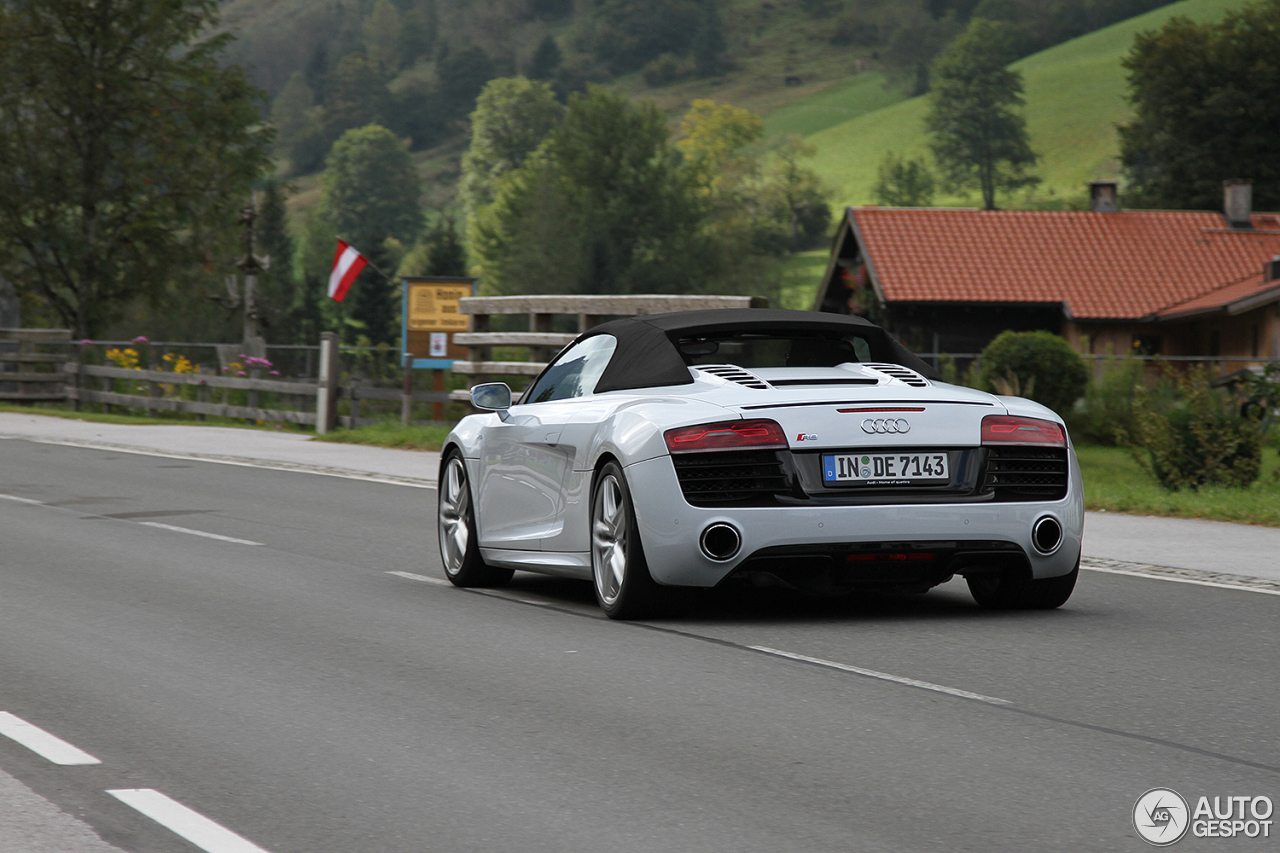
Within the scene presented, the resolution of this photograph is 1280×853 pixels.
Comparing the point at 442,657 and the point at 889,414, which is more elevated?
the point at 889,414

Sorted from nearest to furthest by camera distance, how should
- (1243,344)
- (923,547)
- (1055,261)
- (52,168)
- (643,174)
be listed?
1. (923,547)
2. (52,168)
3. (1243,344)
4. (1055,261)
5. (643,174)

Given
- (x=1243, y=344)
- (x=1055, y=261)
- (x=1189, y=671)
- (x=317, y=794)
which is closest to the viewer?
(x=317, y=794)

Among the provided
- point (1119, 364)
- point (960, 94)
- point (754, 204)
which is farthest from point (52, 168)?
point (960, 94)

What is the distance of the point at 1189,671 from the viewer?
22.6 feet

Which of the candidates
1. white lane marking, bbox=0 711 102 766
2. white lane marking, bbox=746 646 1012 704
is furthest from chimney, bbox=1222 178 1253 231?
white lane marking, bbox=0 711 102 766

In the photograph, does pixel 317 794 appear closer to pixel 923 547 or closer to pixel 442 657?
pixel 442 657

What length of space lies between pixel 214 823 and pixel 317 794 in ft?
1.24

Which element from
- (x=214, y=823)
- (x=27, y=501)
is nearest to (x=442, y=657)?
(x=214, y=823)

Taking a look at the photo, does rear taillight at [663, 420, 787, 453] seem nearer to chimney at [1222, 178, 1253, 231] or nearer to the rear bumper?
the rear bumper

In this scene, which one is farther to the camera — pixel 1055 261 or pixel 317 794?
pixel 1055 261

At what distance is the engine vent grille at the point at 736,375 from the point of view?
26.1 feet

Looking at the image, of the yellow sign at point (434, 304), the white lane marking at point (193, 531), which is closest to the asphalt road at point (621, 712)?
the white lane marking at point (193, 531)

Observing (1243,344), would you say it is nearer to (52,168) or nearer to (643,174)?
(52,168)

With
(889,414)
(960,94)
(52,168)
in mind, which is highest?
(960,94)
